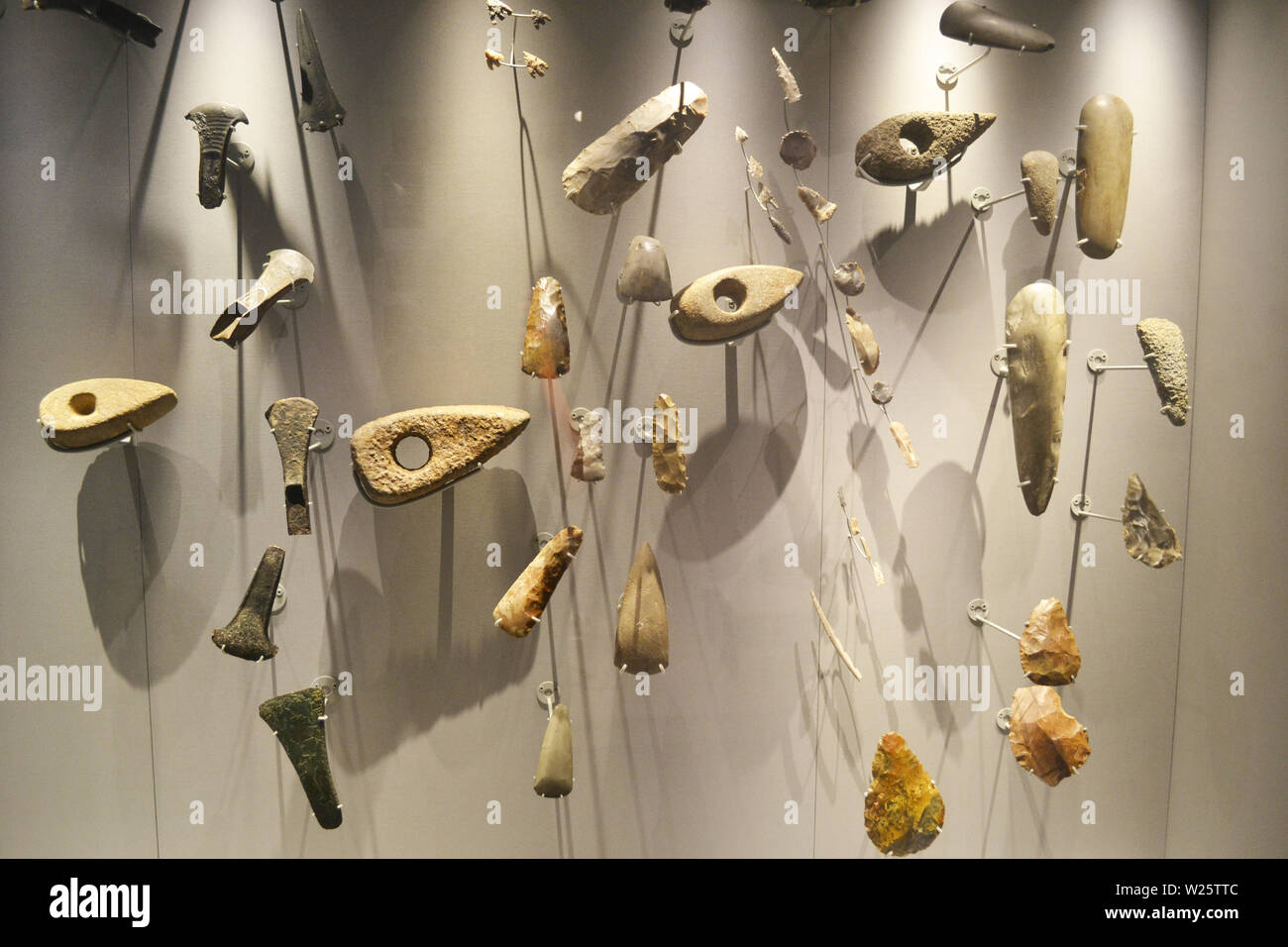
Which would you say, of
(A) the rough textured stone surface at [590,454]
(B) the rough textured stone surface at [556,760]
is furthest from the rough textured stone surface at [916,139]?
(B) the rough textured stone surface at [556,760]

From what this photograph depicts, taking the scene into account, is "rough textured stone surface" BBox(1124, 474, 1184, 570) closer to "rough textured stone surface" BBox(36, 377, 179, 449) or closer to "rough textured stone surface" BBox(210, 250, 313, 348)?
"rough textured stone surface" BBox(210, 250, 313, 348)

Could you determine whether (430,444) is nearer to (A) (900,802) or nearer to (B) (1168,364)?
(A) (900,802)

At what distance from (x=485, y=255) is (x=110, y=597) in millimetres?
1476

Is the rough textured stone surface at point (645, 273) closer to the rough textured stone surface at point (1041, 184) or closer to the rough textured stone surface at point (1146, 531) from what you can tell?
the rough textured stone surface at point (1041, 184)

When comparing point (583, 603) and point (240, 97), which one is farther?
point (583, 603)

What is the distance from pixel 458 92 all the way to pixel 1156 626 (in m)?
2.62

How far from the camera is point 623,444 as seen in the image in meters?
2.11

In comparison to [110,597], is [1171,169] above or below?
above

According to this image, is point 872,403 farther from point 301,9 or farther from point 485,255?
point 301,9

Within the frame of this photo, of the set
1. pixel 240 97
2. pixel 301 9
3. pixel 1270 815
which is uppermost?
pixel 301 9

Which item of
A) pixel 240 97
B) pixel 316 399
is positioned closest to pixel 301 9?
pixel 240 97

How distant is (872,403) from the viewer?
2146 millimetres

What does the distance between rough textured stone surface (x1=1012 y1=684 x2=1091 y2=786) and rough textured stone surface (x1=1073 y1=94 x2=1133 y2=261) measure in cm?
130

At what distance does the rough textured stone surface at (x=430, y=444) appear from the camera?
6.15ft
